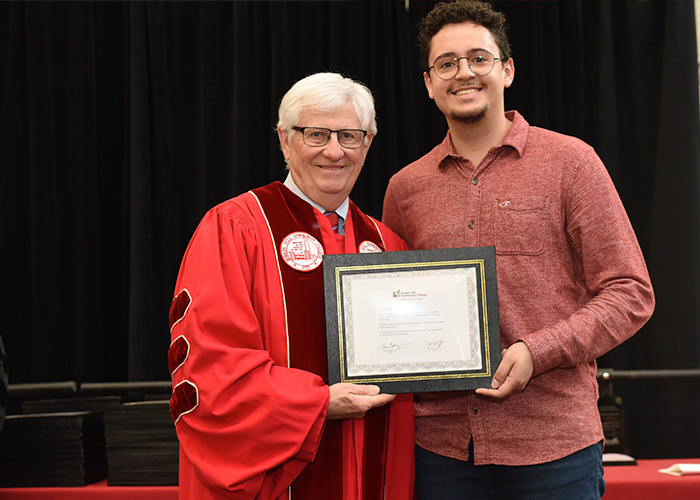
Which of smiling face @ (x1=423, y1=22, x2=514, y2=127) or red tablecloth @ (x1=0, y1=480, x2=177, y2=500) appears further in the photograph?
red tablecloth @ (x1=0, y1=480, x2=177, y2=500)

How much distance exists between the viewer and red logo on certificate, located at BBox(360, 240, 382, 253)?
1994mm

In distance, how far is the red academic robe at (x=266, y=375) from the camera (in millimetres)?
1680

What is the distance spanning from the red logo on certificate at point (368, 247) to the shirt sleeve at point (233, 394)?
387 millimetres

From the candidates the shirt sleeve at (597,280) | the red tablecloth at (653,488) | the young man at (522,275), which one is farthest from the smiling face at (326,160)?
the red tablecloth at (653,488)

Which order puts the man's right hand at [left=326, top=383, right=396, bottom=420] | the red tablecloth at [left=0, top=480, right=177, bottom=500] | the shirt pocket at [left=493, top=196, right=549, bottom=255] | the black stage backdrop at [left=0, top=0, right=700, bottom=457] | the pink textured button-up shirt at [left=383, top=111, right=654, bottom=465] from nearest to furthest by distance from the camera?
the man's right hand at [left=326, top=383, right=396, bottom=420], the pink textured button-up shirt at [left=383, top=111, right=654, bottom=465], the shirt pocket at [left=493, top=196, right=549, bottom=255], the red tablecloth at [left=0, top=480, right=177, bottom=500], the black stage backdrop at [left=0, top=0, right=700, bottom=457]

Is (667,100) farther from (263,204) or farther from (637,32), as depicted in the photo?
(263,204)

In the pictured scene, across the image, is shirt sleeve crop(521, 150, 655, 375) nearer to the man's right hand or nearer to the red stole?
the man's right hand

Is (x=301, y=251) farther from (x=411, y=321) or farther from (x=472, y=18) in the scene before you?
(x=472, y=18)

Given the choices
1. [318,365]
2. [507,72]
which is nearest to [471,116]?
[507,72]

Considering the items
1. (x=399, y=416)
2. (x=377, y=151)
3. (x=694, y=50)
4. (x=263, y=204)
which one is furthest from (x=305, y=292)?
(x=694, y=50)

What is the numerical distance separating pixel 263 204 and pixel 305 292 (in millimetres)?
295

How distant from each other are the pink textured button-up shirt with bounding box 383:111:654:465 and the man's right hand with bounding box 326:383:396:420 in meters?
0.33
